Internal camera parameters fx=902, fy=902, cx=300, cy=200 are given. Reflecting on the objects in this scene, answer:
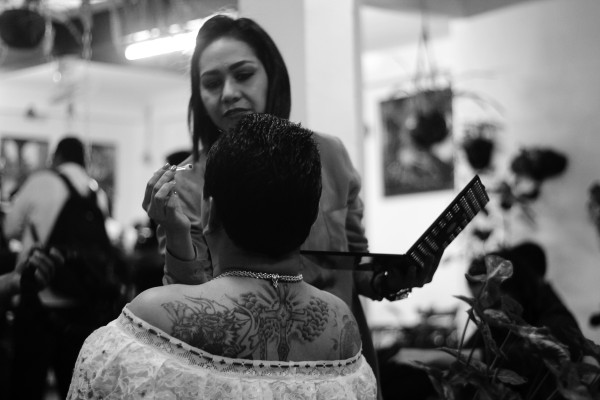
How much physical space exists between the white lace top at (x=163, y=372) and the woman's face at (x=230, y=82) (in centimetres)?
80

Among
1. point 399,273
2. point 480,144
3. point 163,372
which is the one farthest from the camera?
point 480,144

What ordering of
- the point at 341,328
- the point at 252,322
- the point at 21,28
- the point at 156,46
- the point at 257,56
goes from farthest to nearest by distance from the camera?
the point at 156,46 < the point at 21,28 < the point at 257,56 < the point at 341,328 < the point at 252,322

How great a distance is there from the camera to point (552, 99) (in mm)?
6637

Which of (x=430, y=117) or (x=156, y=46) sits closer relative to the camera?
(x=156, y=46)

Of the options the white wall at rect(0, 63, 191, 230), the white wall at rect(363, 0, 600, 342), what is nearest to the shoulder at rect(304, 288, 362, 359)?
the white wall at rect(363, 0, 600, 342)

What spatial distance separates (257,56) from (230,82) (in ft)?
0.41

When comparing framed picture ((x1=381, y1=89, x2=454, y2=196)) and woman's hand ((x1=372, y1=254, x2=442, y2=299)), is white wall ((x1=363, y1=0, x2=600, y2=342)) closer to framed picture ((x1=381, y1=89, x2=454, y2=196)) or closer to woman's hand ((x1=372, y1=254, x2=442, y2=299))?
framed picture ((x1=381, y1=89, x2=454, y2=196))

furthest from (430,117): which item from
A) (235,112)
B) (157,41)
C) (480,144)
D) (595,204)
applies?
(235,112)

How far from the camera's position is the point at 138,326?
1463 mm

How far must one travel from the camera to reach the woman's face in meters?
2.16

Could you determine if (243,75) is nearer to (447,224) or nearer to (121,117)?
(447,224)

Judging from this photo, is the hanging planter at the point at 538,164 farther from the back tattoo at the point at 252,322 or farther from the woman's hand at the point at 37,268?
the back tattoo at the point at 252,322

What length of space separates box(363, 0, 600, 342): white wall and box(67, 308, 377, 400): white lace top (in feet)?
14.3

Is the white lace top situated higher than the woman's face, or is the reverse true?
the woman's face
